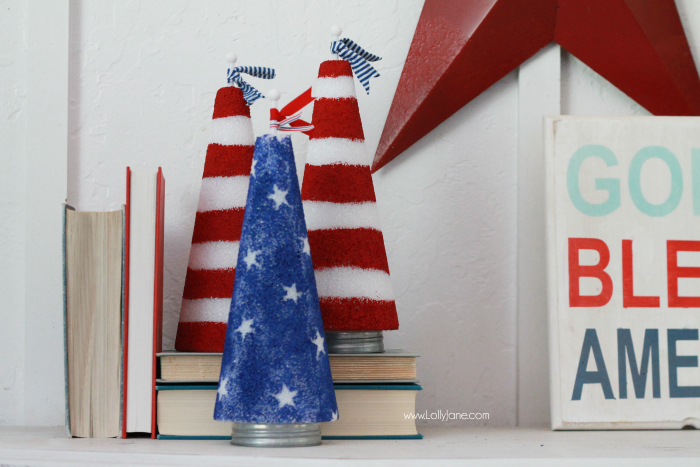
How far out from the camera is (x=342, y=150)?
70 centimetres

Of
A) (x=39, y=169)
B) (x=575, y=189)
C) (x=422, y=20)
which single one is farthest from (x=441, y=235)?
(x=39, y=169)

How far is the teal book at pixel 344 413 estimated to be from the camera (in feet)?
2.15

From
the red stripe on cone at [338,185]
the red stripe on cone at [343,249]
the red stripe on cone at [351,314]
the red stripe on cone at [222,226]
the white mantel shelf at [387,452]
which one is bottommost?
the white mantel shelf at [387,452]

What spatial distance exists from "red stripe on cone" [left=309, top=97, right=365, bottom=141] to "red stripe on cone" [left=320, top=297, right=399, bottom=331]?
185 mm

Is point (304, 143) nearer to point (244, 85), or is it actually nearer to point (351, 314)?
point (244, 85)

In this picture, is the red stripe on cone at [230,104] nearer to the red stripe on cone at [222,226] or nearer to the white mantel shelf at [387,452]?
the red stripe on cone at [222,226]

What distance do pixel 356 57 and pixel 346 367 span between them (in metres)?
0.36

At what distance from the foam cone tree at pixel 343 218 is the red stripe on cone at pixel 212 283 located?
103 millimetres

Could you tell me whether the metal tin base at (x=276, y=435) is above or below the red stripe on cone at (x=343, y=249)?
below

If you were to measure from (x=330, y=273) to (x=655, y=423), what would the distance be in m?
0.41

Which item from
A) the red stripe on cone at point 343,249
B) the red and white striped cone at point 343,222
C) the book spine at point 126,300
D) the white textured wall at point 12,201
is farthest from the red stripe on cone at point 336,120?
the white textured wall at point 12,201

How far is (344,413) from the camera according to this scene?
0.66 m

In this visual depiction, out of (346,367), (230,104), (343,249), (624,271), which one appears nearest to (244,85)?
(230,104)

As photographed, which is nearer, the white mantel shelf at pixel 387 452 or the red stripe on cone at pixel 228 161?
the white mantel shelf at pixel 387 452
